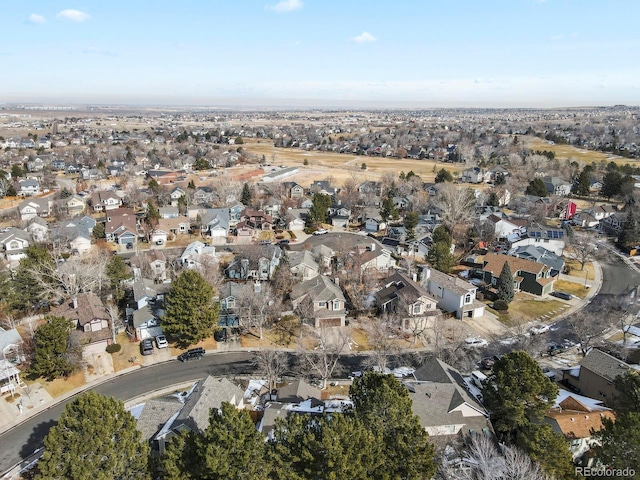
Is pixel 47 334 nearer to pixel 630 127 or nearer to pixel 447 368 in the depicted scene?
pixel 447 368

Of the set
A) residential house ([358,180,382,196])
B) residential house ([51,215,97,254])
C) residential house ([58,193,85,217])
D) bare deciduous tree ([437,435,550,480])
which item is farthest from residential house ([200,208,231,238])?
bare deciduous tree ([437,435,550,480])

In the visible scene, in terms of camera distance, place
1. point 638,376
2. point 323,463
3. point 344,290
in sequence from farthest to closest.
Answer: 1. point 344,290
2. point 638,376
3. point 323,463

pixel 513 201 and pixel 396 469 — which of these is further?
pixel 513 201

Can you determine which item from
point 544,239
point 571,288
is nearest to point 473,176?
point 544,239

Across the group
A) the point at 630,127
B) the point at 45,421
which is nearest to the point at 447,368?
the point at 45,421

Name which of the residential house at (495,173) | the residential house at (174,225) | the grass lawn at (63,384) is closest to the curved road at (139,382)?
the grass lawn at (63,384)

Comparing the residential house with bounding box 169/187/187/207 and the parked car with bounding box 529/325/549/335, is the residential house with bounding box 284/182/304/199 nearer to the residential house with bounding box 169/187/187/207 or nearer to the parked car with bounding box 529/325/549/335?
the residential house with bounding box 169/187/187/207

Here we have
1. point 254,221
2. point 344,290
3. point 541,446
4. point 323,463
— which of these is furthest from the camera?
point 254,221

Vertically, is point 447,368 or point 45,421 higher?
point 447,368
